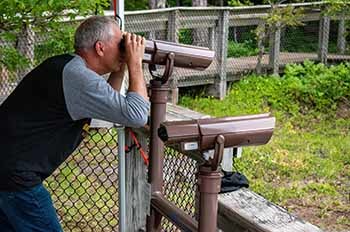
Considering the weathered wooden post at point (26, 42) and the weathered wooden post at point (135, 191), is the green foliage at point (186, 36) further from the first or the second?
the weathered wooden post at point (135, 191)

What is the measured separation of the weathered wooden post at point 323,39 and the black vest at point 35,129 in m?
8.46

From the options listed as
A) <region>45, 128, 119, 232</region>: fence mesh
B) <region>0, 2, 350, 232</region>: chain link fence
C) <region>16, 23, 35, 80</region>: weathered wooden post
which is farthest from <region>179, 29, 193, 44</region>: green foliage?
<region>45, 128, 119, 232</region>: fence mesh

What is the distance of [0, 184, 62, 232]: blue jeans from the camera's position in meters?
2.26

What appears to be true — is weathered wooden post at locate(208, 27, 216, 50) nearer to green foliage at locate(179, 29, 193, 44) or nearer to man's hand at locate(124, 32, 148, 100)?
green foliage at locate(179, 29, 193, 44)

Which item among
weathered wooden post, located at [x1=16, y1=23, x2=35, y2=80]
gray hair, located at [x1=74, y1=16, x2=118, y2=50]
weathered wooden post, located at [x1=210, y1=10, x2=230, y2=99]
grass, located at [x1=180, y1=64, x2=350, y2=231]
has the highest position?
gray hair, located at [x1=74, y1=16, x2=118, y2=50]

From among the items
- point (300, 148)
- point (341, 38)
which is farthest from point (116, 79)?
point (341, 38)

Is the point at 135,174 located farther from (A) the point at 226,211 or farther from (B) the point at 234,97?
(B) the point at 234,97

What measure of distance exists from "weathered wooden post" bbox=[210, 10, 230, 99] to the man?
663cm

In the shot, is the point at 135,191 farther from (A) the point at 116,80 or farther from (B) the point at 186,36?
(B) the point at 186,36

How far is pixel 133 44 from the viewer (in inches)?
84.4

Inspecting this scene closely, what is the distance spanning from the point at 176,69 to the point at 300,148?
2027 millimetres

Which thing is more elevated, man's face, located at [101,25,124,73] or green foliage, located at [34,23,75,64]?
man's face, located at [101,25,124,73]

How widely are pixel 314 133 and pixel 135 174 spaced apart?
4.92 metres

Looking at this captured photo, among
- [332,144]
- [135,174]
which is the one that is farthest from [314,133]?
[135,174]
